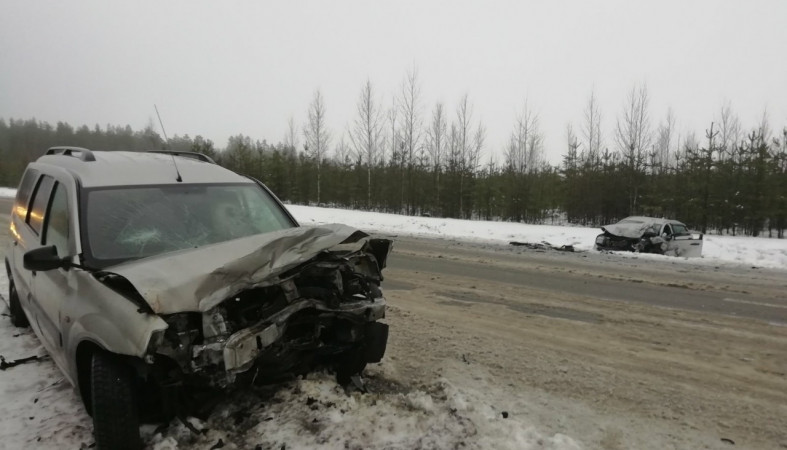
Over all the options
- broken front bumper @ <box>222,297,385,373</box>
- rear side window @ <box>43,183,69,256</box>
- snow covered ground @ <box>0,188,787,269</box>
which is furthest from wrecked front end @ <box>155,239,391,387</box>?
snow covered ground @ <box>0,188,787,269</box>

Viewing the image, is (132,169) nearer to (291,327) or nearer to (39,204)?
(39,204)

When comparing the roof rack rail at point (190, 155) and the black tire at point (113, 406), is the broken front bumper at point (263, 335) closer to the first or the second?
the black tire at point (113, 406)

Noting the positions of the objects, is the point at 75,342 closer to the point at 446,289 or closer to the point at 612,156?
the point at 446,289

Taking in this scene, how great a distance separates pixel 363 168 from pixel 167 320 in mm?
34896

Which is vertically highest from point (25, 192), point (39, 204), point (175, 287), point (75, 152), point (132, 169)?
point (75, 152)

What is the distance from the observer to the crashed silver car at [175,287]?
257 centimetres

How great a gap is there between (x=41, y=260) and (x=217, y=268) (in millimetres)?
1129

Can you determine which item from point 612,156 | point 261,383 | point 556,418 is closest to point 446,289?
point 556,418

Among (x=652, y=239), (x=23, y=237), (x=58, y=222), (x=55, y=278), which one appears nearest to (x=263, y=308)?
(x=55, y=278)

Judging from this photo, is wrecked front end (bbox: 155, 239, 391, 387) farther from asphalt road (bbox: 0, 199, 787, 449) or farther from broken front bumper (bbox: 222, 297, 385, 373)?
asphalt road (bbox: 0, 199, 787, 449)

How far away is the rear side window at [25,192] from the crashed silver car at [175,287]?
0.21 meters

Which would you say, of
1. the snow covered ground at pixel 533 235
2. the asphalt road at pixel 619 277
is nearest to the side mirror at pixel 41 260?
the asphalt road at pixel 619 277

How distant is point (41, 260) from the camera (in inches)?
112

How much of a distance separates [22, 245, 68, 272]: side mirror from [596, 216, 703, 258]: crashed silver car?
15302 millimetres
